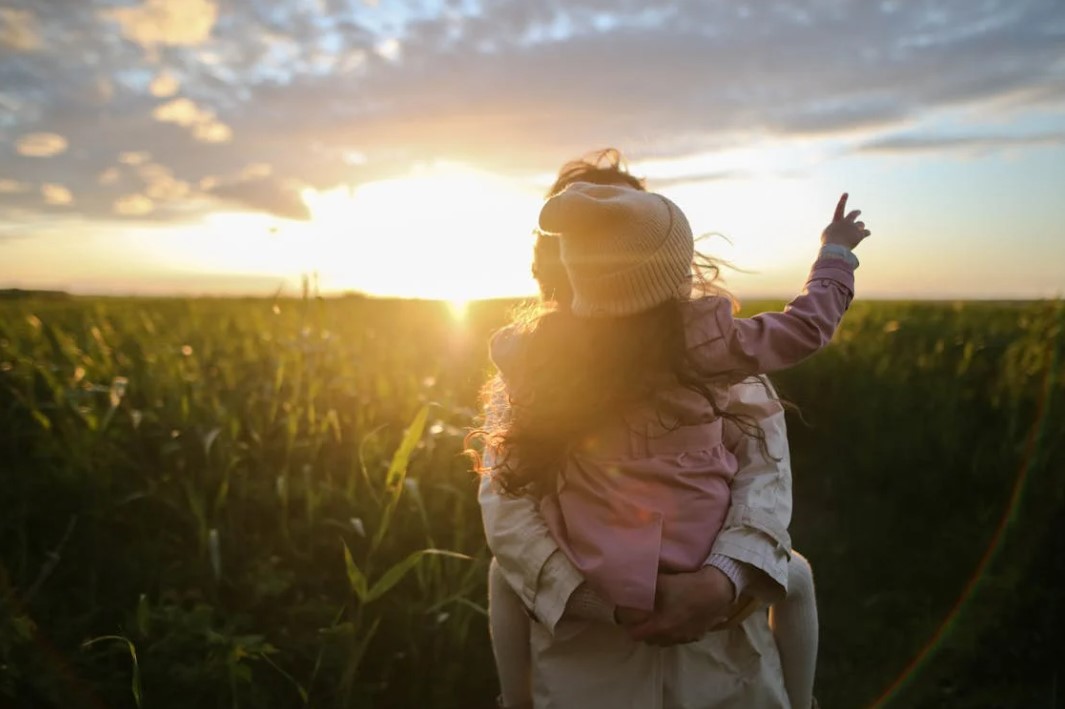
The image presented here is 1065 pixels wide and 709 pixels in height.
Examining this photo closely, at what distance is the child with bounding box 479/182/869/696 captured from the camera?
163cm

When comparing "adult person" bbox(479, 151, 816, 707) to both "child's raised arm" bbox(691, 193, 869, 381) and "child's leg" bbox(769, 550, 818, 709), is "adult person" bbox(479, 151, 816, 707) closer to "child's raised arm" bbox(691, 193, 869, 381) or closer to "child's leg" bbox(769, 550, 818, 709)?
"child's leg" bbox(769, 550, 818, 709)

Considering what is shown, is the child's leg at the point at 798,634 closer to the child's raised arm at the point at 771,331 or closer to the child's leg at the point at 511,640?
the child's raised arm at the point at 771,331

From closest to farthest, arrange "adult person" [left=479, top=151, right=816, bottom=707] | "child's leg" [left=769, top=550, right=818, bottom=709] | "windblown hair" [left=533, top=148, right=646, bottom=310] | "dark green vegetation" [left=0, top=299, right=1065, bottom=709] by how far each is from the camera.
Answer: "adult person" [left=479, top=151, right=816, bottom=707], "child's leg" [left=769, top=550, right=818, bottom=709], "windblown hair" [left=533, top=148, right=646, bottom=310], "dark green vegetation" [left=0, top=299, right=1065, bottom=709]

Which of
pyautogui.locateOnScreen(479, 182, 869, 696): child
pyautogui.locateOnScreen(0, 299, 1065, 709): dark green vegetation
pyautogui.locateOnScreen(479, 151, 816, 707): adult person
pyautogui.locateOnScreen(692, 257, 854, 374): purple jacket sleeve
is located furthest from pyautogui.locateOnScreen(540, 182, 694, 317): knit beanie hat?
pyautogui.locateOnScreen(0, 299, 1065, 709): dark green vegetation

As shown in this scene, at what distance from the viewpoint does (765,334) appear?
5.58 feet

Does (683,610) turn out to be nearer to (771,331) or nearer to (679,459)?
(679,459)

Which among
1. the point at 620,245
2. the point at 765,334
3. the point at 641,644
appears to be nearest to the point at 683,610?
the point at 641,644

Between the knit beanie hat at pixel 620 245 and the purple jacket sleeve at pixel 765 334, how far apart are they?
4.6 inches

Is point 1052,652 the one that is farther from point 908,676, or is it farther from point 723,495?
point 723,495

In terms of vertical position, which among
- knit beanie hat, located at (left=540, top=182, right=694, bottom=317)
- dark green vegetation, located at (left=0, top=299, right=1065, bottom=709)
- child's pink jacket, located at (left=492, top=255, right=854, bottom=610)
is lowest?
dark green vegetation, located at (left=0, top=299, right=1065, bottom=709)

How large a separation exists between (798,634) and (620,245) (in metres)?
0.99

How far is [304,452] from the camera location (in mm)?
3268

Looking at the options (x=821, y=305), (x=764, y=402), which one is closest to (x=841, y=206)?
(x=821, y=305)

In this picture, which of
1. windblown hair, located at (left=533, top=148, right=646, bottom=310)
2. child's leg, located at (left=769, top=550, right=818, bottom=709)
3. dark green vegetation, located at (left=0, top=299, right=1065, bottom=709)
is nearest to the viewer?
child's leg, located at (left=769, top=550, right=818, bottom=709)
